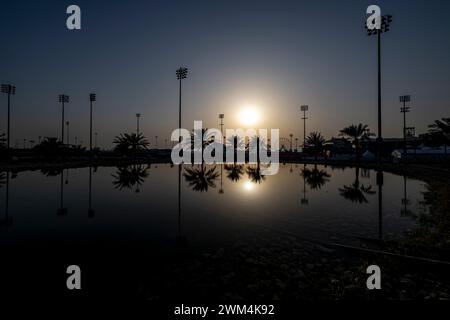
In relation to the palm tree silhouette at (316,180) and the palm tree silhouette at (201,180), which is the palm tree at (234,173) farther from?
the palm tree silhouette at (316,180)

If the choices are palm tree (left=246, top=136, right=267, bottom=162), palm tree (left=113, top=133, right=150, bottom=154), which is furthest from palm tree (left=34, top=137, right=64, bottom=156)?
palm tree (left=246, top=136, right=267, bottom=162)

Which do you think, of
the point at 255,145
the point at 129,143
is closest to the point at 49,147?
the point at 129,143

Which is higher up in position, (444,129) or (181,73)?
(181,73)

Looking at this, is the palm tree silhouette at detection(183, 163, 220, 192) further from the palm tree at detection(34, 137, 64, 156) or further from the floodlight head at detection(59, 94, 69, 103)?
the floodlight head at detection(59, 94, 69, 103)

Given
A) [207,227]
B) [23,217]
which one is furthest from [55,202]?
[207,227]

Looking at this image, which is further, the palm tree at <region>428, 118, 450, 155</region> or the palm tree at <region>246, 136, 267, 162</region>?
the palm tree at <region>246, 136, 267, 162</region>

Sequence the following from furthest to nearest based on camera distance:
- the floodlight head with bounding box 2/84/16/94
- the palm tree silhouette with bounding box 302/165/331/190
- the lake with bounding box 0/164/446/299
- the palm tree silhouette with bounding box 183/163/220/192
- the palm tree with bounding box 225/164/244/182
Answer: the floodlight head with bounding box 2/84/16/94
the palm tree with bounding box 225/164/244/182
the palm tree silhouette with bounding box 183/163/220/192
the palm tree silhouette with bounding box 302/165/331/190
the lake with bounding box 0/164/446/299

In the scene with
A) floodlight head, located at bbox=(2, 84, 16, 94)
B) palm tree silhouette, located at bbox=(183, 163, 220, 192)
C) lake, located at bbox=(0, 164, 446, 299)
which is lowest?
lake, located at bbox=(0, 164, 446, 299)

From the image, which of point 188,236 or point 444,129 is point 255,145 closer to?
point 444,129

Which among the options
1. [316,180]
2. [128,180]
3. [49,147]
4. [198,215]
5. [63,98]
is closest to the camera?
[198,215]

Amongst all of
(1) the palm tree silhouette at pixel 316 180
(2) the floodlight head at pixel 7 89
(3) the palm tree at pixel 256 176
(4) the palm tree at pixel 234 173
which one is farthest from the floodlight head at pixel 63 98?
Result: (1) the palm tree silhouette at pixel 316 180

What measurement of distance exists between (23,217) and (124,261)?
6370 mm

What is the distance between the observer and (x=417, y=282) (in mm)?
4238
